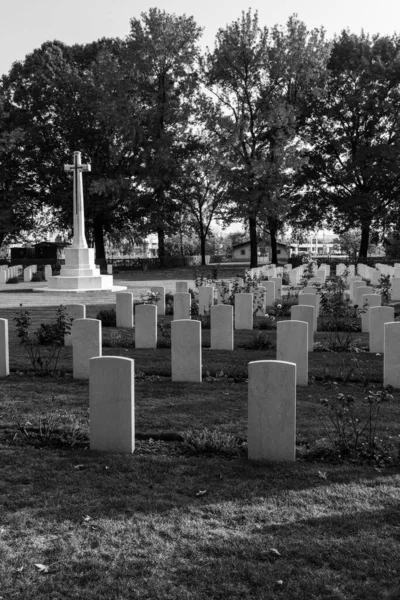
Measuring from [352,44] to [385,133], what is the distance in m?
6.26

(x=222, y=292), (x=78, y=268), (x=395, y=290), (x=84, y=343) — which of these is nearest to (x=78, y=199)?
(x=78, y=268)

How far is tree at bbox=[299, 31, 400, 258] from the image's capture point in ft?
121

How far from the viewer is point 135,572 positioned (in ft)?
10.2

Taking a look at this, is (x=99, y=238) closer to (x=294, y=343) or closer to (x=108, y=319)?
(x=108, y=319)

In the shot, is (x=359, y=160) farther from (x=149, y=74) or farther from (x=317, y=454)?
(x=317, y=454)

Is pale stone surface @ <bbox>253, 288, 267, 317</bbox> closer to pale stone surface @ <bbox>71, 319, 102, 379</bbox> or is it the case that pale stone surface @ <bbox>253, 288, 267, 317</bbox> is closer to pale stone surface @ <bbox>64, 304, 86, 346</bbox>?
pale stone surface @ <bbox>64, 304, 86, 346</bbox>

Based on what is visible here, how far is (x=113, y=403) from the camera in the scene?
195 inches

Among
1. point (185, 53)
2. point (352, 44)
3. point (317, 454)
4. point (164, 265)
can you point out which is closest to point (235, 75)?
point (185, 53)

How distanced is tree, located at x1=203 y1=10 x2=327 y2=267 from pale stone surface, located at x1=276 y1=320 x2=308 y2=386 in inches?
1052

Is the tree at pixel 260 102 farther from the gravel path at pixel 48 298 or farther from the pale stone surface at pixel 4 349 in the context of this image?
the pale stone surface at pixel 4 349

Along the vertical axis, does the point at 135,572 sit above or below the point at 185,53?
below

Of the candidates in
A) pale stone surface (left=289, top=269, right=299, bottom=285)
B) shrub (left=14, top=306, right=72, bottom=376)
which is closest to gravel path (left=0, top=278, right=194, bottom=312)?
pale stone surface (left=289, top=269, right=299, bottom=285)

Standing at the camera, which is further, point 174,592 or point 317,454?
point 317,454

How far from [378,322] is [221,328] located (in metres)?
2.49
